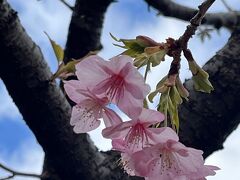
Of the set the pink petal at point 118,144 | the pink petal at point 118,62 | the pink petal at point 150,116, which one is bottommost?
the pink petal at point 118,144

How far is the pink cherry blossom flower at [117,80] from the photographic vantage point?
2.05ft

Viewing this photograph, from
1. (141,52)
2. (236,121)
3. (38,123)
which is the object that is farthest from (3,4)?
(236,121)

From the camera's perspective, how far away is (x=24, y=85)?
1196 mm

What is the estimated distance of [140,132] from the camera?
0.67 metres

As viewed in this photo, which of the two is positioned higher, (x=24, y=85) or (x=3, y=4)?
(x=3, y=4)

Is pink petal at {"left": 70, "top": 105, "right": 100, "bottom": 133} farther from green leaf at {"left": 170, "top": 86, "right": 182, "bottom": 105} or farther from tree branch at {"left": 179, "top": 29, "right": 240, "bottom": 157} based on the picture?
tree branch at {"left": 179, "top": 29, "right": 240, "bottom": 157}

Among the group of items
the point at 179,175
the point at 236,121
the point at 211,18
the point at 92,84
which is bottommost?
the point at 236,121

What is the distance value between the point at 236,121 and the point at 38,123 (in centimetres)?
54

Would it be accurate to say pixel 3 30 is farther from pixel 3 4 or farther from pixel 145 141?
pixel 145 141

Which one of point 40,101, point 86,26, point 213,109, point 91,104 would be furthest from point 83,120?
point 86,26

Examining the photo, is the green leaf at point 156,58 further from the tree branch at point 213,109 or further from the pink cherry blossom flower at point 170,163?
the tree branch at point 213,109

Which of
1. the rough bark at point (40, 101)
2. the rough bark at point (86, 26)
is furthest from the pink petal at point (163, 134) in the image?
the rough bark at point (86, 26)

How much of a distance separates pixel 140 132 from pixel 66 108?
2.11 feet

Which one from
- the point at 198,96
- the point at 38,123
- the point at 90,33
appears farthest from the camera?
the point at 90,33
